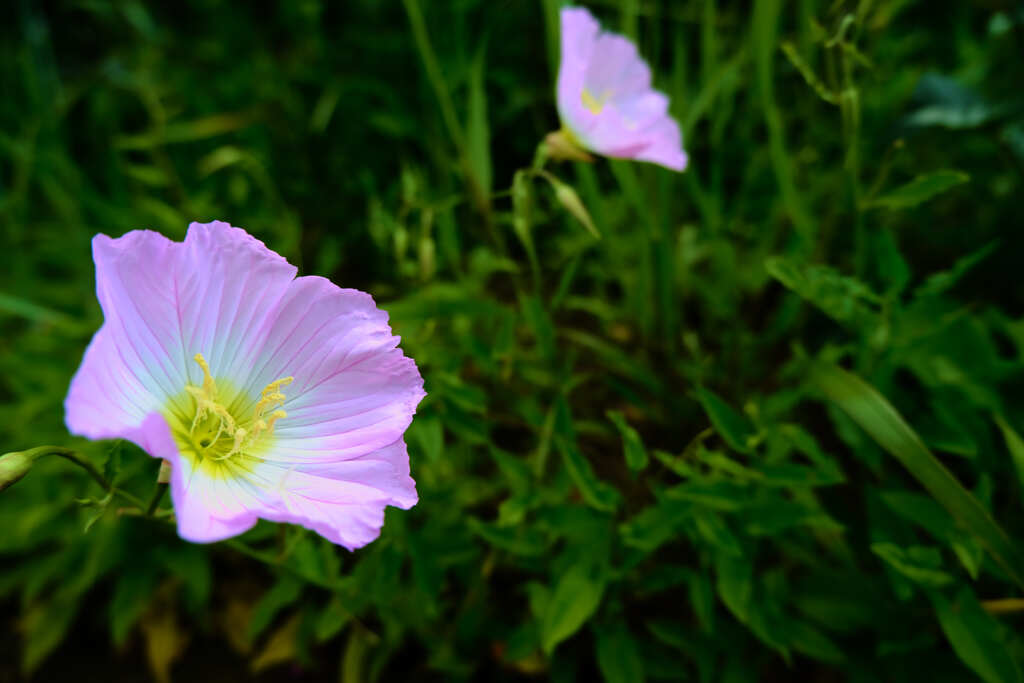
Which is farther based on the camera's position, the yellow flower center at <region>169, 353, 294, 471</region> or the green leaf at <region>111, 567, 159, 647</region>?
the green leaf at <region>111, 567, 159, 647</region>

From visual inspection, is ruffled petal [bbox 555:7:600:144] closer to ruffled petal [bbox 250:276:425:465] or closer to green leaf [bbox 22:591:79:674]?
ruffled petal [bbox 250:276:425:465]

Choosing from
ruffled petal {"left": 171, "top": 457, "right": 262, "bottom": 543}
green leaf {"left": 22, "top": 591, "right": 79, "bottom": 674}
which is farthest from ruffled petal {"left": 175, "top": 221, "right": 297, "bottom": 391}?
green leaf {"left": 22, "top": 591, "right": 79, "bottom": 674}

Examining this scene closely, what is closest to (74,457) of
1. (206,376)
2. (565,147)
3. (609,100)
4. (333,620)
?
(206,376)

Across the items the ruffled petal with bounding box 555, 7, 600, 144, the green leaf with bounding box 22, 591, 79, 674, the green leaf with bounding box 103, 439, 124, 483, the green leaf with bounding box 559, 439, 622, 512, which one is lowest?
the green leaf with bounding box 22, 591, 79, 674

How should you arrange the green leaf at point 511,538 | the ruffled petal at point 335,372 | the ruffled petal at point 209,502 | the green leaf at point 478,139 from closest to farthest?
the ruffled petal at point 209,502, the ruffled petal at point 335,372, the green leaf at point 511,538, the green leaf at point 478,139

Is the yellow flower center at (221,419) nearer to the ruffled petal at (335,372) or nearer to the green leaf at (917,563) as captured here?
the ruffled petal at (335,372)

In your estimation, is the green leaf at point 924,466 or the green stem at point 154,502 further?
the green leaf at point 924,466

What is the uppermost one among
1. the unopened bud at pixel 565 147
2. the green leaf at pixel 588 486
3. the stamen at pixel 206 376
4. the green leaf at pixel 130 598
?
the unopened bud at pixel 565 147

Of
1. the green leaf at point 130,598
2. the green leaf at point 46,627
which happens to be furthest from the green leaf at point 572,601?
the green leaf at point 46,627
